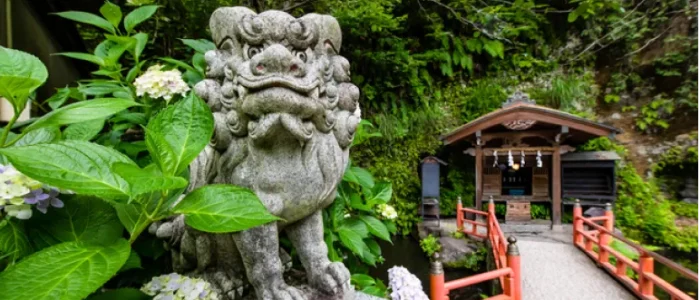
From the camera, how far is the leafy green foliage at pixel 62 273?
1.15 ft

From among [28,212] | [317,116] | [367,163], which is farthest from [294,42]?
[367,163]

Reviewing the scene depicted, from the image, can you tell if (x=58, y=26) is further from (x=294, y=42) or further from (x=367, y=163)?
(x=367, y=163)

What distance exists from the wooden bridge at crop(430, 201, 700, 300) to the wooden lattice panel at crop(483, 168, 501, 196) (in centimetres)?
64

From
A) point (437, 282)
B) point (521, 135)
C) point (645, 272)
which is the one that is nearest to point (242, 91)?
point (437, 282)

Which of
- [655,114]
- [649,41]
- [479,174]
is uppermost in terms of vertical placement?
[649,41]

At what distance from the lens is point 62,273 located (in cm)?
37

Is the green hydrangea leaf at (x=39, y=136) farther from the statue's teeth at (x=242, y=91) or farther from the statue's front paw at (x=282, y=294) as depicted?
the statue's front paw at (x=282, y=294)

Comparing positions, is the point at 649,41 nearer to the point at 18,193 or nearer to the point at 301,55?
the point at 301,55

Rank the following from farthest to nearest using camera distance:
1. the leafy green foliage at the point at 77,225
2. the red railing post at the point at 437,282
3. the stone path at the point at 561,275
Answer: the stone path at the point at 561,275 → the red railing post at the point at 437,282 → the leafy green foliage at the point at 77,225

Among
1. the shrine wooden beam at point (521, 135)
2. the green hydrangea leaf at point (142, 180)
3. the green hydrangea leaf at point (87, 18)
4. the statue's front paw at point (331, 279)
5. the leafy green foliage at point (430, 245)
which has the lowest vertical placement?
the leafy green foliage at point (430, 245)

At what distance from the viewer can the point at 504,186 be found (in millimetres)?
5336

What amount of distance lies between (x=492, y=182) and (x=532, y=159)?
65 cm

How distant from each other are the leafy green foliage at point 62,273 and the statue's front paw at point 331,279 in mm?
633

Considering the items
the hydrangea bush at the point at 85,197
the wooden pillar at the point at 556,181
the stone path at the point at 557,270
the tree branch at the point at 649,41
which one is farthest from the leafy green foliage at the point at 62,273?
the tree branch at the point at 649,41
